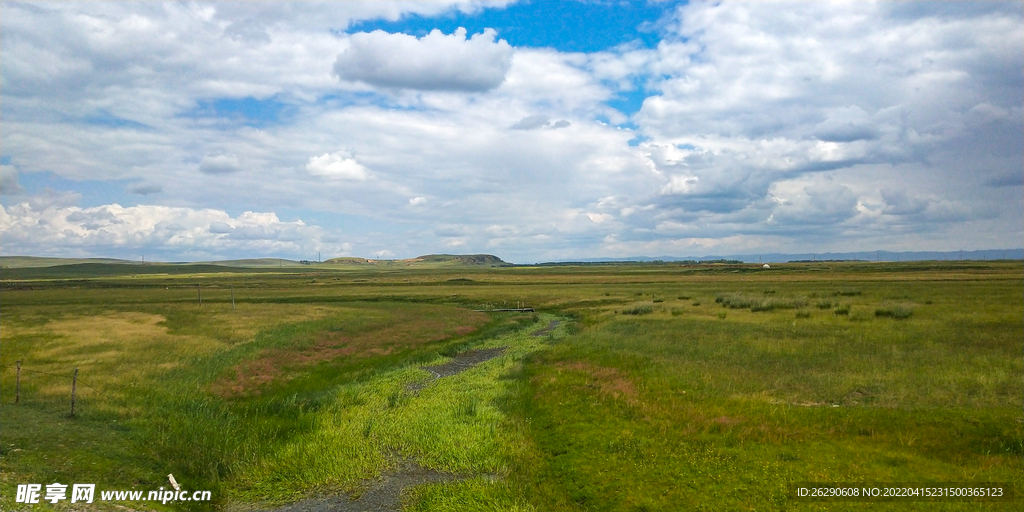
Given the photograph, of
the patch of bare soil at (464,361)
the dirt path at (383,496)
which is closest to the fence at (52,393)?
the dirt path at (383,496)

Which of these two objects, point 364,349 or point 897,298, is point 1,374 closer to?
point 364,349

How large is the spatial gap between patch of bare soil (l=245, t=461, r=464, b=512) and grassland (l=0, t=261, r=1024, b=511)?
65cm

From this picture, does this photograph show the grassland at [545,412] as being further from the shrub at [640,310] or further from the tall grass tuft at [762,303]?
the shrub at [640,310]

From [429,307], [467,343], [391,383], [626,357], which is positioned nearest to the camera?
[391,383]

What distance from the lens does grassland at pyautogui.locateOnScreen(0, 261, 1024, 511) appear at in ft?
52.4

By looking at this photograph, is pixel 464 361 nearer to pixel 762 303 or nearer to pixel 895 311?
pixel 762 303

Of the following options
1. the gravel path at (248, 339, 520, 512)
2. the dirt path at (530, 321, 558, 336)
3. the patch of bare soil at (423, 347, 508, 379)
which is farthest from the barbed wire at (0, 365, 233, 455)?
the dirt path at (530, 321, 558, 336)

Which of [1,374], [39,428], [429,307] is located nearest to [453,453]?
[39,428]


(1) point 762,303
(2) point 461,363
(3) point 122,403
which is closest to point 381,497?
(3) point 122,403

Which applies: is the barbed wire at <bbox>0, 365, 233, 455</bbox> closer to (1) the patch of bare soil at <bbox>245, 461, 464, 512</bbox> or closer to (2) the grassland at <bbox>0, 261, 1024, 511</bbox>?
(2) the grassland at <bbox>0, 261, 1024, 511</bbox>

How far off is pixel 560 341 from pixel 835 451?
2947cm

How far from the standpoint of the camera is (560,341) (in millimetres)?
45688

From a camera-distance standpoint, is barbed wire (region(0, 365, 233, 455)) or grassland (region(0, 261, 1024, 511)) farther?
barbed wire (region(0, 365, 233, 455))

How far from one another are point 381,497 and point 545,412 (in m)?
9.32
